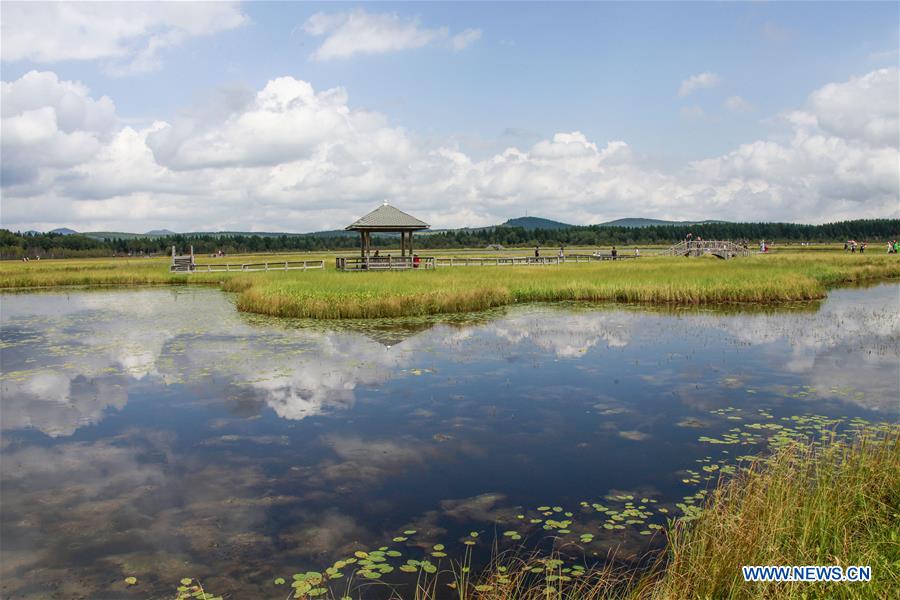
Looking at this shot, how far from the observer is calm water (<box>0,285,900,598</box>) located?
6191mm

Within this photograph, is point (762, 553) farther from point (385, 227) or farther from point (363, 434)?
point (385, 227)

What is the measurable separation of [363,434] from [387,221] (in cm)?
3069

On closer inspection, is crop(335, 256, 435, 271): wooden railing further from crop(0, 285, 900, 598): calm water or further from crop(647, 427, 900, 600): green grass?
crop(647, 427, 900, 600): green grass

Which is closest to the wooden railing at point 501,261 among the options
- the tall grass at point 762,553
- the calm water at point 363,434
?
the calm water at point 363,434

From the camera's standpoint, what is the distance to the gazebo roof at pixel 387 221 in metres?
38.7

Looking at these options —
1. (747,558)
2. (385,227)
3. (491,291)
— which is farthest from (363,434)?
(385,227)

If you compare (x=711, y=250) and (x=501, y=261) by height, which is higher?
(x=711, y=250)

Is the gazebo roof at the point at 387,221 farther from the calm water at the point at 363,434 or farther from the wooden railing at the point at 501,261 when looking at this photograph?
the calm water at the point at 363,434

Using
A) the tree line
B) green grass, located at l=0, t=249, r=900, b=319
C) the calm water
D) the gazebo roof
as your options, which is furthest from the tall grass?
the tree line

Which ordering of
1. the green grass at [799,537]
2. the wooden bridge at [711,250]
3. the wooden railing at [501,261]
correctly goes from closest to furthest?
the green grass at [799,537], the wooden railing at [501,261], the wooden bridge at [711,250]

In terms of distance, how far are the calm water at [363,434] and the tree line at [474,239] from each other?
102680 millimetres

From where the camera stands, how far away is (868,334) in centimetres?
1775

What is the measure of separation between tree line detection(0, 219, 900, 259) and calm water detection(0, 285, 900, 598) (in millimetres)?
102680

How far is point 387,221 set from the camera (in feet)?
129
